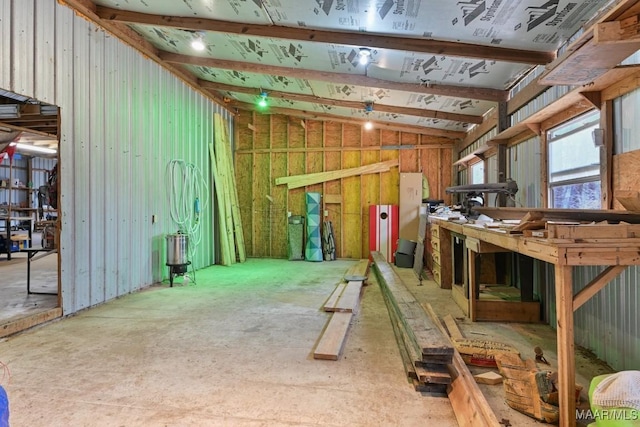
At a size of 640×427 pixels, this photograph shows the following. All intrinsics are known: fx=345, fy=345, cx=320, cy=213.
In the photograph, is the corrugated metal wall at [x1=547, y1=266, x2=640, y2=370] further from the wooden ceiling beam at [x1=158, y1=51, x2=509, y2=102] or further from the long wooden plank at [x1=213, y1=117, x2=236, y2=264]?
the long wooden plank at [x1=213, y1=117, x2=236, y2=264]

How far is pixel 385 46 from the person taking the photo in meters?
3.79

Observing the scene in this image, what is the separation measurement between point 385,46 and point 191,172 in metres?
4.47

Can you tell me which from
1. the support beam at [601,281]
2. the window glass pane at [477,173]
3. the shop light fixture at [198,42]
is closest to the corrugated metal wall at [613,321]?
the support beam at [601,281]

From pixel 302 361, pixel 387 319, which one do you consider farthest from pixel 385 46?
pixel 302 361

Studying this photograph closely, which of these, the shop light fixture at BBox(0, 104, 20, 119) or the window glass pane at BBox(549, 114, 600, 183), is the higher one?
the shop light fixture at BBox(0, 104, 20, 119)

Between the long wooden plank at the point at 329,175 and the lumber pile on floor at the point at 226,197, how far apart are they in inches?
47.3

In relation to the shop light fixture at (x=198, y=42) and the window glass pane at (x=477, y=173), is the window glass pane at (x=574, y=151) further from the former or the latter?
the shop light fixture at (x=198, y=42)

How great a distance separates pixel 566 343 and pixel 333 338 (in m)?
1.86

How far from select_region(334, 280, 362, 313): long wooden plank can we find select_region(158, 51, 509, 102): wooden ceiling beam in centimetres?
299

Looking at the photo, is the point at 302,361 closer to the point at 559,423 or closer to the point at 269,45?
the point at 559,423

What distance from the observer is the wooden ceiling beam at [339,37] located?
3.52 m

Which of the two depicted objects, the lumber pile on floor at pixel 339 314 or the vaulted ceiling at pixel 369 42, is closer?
the lumber pile on floor at pixel 339 314

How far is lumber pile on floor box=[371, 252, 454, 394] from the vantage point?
2.34 m

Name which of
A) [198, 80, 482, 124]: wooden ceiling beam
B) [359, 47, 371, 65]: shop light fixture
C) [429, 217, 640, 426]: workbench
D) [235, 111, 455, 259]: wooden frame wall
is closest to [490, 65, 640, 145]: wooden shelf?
[429, 217, 640, 426]: workbench
